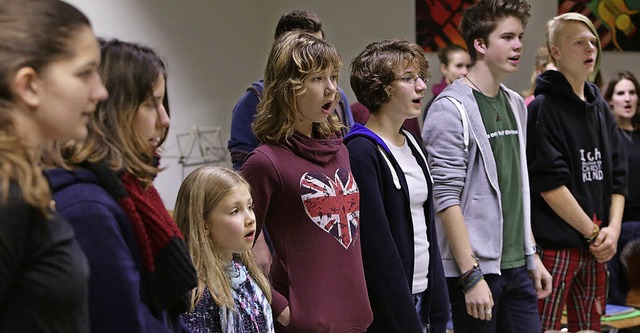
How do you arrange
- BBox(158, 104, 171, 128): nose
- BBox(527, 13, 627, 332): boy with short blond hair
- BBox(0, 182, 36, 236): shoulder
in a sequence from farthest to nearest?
BBox(527, 13, 627, 332): boy with short blond hair → BBox(158, 104, 171, 128): nose → BBox(0, 182, 36, 236): shoulder

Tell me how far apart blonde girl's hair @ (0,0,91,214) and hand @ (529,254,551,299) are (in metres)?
2.50

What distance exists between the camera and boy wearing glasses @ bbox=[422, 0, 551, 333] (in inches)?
128

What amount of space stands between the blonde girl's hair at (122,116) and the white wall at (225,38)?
443 cm

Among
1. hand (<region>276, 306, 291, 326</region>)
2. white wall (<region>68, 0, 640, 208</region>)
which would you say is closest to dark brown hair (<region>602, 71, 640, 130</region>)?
white wall (<region>68, 0, 640, 208</region>)

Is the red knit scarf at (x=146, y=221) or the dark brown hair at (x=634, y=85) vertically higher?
the red knit scarf at (x=146, y=221)

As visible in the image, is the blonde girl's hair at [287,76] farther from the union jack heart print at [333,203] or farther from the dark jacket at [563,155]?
the dark jacket at [563,155]

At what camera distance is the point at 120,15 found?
238 inches

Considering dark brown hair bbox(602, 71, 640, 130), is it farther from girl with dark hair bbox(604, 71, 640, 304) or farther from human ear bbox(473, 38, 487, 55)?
human ear bbox(473, 38, 487, 55)

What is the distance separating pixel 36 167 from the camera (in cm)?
137

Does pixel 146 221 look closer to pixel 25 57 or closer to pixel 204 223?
pixel 25 57

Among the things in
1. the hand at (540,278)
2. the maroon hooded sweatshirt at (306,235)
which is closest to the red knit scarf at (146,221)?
the maroon hooded sweatshirt at (306,235)

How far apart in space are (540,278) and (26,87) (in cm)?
260

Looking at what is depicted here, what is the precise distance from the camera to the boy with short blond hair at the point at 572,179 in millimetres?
3748

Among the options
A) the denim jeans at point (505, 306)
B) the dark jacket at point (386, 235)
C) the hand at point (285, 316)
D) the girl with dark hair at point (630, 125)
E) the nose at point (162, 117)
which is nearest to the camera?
the nose at point (162, 117)
